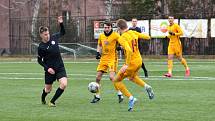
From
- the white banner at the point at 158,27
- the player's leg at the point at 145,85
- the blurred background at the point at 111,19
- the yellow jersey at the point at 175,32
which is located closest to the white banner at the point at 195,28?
the blurred background at the point at 111,19

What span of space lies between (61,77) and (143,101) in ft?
7.34

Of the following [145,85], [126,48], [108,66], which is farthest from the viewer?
[108,66]

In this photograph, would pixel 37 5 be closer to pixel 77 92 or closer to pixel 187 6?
pixel 187 6

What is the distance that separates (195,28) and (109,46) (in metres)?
23.8

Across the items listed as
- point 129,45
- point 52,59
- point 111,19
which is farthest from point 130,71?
point 111,19

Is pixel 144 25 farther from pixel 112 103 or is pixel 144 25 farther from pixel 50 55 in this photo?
pixel 50 55

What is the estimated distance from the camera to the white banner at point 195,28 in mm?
38472

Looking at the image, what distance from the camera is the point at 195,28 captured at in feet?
127

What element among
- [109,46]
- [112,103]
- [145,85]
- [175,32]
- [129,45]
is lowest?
[112,103]

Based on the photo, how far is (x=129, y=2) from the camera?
149ft

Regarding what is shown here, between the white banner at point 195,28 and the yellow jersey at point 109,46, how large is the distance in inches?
919

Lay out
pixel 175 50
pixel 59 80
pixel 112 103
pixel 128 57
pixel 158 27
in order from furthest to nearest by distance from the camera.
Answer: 1. pixel 158 27
2. pixel 175 50
3. pixel 112 103
4. pixel 59 80
5. pixel 128 57

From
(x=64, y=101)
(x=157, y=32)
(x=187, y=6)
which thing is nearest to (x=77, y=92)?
(x=64, y=101)

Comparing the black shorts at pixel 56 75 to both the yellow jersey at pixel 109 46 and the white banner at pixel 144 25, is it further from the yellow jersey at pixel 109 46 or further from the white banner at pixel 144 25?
the white banner at pixel 144 25
